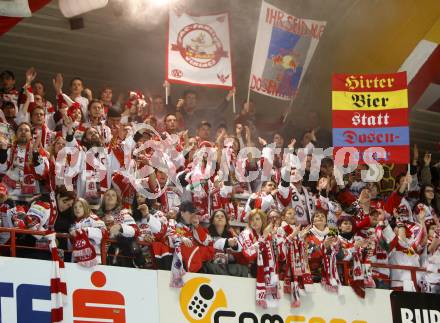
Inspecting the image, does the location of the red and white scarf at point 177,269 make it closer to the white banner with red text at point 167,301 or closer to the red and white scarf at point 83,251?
the white banner with red text at point 167,301

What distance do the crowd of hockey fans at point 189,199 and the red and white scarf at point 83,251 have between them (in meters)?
0.01

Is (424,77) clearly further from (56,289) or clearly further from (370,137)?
(56,289)

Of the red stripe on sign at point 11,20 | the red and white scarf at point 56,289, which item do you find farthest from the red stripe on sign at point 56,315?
the red stripe on sign at point 11,20

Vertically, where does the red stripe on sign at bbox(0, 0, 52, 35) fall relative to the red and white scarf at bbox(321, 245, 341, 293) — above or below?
above

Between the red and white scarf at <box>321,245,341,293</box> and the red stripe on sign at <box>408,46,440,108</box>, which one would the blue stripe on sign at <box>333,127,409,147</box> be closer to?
the red and white scarf at <box>321,245,341,293</box>

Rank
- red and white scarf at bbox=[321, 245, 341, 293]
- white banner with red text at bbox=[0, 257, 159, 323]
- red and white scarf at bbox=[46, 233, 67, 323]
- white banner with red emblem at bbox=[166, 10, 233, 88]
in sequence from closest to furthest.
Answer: white banner with red text at bbox=[0, 257, 159, 323] < red and white scarf at bbox=[46, 233, 67, 323] < red and white scarf at bbox=[321, 245, 341, 293] < white banner with red emblem at bbox=[166, 10, 233, 88]

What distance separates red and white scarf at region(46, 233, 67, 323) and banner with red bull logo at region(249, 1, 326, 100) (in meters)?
5.00

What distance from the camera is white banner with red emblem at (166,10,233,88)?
46.9 feet

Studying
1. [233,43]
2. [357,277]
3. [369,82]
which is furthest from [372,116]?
[233,43]

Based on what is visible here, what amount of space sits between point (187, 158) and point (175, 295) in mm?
2196

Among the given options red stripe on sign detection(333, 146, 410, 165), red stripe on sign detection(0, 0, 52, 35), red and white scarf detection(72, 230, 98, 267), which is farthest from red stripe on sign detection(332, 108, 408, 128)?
red and white scarf detection(72, 230, 98, 267)

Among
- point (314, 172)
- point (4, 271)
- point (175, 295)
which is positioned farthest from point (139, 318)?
point (314, 172)

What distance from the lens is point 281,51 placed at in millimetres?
15000

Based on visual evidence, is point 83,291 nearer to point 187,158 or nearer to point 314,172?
point 187,158
